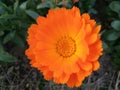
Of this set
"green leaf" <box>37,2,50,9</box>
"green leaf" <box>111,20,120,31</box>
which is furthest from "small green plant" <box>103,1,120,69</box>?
"green leaf" <box>37,2,50,9</box>

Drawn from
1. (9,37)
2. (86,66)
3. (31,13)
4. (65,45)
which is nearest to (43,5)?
(31,13)

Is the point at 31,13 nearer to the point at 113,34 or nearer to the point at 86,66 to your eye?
the point at 113,34

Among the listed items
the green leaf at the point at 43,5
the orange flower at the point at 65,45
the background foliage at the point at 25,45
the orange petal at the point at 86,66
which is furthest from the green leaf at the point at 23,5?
the orange petal at the point at 86,66

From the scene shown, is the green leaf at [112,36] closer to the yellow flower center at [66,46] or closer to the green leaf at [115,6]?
the green leaf at [115,6]

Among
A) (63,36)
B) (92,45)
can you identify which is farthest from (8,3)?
(92,45)

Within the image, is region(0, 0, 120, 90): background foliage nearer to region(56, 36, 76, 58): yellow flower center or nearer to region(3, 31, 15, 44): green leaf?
region(3, 31, 15, 44): green leaf

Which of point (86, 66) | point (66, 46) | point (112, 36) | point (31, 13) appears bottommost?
point (86, 66)
